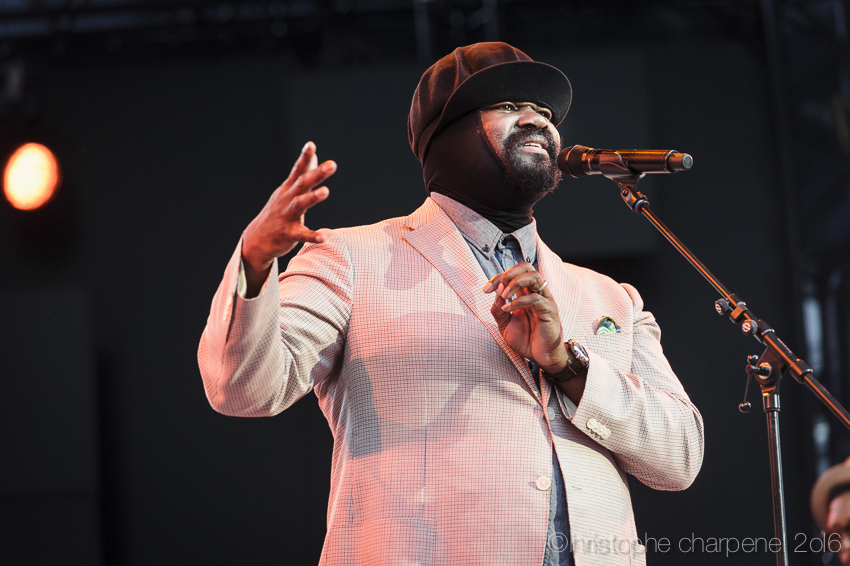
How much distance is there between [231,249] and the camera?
14.0ft

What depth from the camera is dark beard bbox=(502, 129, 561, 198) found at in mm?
2035

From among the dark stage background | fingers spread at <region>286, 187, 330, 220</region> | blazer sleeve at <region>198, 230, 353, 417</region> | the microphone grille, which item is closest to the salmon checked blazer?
blazer sleeve at <region>198, 230, 353, 417</region>

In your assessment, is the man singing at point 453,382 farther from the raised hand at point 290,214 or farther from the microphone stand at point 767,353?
the microphone stand at point 767,353

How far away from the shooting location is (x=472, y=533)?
1626 millimetres

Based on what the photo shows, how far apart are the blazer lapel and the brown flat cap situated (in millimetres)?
283

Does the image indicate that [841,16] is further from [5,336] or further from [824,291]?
[5,336]

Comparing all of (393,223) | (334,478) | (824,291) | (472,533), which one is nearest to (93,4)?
(393,223)

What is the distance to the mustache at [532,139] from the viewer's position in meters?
2.07

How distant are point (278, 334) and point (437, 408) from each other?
15.4 inches

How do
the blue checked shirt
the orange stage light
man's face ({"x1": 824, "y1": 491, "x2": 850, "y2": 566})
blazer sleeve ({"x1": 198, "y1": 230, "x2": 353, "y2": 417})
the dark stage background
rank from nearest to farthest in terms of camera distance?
man's face ({"x1": 824, "y1": 491, "x2": 850, "y2": 566})
blazer sleeve ({"x1": 198, "y1": 230, "x2": 353, "y2": 417})
the blue checked shirt
the dark stage background
the orange stage light

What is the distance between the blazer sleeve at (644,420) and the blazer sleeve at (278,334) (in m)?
0.55

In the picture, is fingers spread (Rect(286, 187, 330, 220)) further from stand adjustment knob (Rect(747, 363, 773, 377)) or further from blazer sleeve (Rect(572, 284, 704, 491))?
stand adjustment knob (Rect(747, 363, 773, 377))

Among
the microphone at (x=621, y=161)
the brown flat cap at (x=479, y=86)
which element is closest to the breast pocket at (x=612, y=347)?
the microphone at (x=621, y=161)

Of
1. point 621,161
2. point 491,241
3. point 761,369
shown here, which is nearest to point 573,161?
point 621,161
